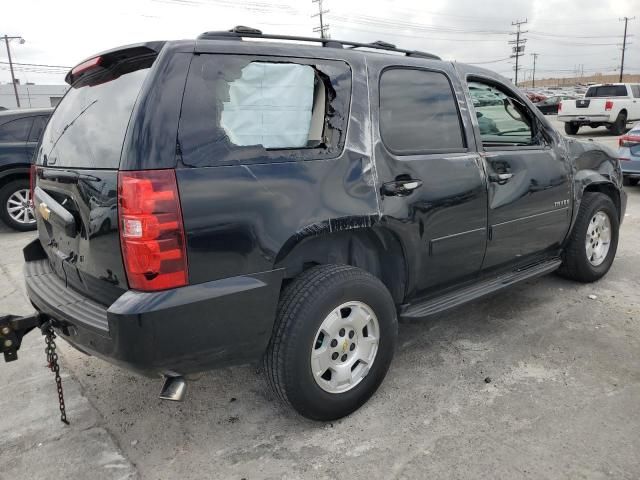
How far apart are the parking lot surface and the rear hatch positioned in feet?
2.60

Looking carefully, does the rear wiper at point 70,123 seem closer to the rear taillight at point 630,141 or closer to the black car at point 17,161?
the black car at point 17,161

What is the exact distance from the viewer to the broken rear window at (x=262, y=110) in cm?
217

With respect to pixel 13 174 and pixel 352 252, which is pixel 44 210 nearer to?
pixel 352 252

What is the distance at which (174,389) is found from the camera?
7.22ft

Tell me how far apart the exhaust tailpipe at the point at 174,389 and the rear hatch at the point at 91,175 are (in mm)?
442

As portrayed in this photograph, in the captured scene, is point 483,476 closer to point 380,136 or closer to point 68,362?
point 380,136

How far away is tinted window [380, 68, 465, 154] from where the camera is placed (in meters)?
2.88

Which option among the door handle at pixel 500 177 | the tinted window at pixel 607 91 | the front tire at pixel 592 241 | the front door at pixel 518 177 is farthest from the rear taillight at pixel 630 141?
the tinted window at pixel 607 91

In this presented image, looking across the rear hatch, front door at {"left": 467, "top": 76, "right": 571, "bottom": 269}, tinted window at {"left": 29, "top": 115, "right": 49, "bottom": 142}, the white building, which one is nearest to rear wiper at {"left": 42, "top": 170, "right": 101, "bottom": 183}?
the rear hatch

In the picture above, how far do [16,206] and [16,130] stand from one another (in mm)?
1110

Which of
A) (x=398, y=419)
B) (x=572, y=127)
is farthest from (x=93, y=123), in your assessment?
(x=572, y=127)

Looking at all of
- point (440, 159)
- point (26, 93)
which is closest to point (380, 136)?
point (440, 159)

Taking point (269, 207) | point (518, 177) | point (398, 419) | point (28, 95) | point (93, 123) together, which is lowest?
point (398, 419)

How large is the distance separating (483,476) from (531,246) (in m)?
2.00
